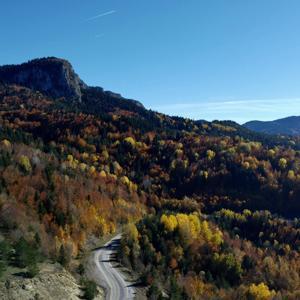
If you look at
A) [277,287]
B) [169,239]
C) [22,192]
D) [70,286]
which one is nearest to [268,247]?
[277,287]

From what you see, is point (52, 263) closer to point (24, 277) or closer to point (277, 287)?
point (24, 277)

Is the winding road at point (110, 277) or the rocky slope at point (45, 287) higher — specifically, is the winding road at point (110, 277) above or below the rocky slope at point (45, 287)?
below

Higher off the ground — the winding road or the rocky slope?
the rocky slope

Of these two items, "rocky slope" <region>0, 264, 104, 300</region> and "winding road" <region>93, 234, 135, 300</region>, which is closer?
"rocky slope" <region>0, 264, 104, 300</region>

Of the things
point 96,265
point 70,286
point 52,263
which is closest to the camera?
point 70,286

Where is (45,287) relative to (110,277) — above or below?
above

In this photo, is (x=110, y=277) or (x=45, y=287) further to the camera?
(x=110, y=277)

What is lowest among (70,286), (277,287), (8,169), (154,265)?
(277,287)

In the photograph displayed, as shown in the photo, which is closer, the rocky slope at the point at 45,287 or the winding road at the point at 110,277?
the rocky slope at the point at 45,287
